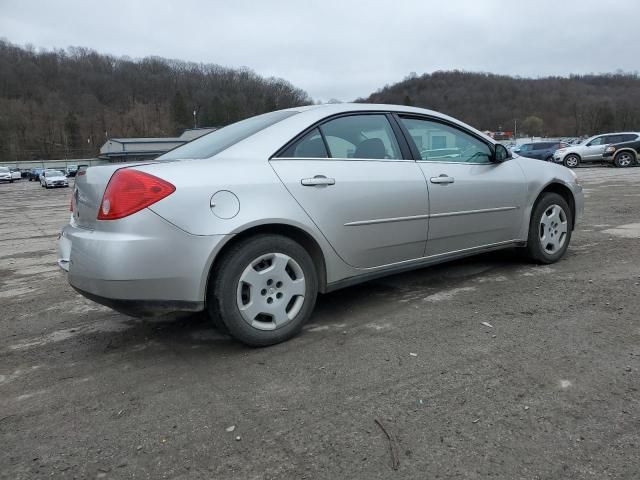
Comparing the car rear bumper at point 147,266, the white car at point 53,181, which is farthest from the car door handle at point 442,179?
the white car at point 53,181

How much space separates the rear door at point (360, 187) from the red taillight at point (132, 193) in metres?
0.72

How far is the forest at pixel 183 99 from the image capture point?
9081cm

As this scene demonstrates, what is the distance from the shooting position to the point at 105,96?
109500 mm

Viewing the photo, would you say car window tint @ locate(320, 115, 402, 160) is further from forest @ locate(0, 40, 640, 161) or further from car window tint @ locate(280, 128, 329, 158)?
forest @ locate(0, 40, 640, 161)

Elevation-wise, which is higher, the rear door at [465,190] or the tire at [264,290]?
the rear door at [465,190]

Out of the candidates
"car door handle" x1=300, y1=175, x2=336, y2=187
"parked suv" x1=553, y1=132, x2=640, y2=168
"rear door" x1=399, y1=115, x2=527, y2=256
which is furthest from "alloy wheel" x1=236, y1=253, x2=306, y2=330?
"parked suv" x1=553, y1=132, x2=640, y2=168

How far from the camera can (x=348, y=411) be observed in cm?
228

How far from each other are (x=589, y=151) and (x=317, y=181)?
26.4 m

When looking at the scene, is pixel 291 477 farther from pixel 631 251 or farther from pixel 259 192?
pixel 631 251

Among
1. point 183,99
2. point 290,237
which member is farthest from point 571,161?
point 183,99

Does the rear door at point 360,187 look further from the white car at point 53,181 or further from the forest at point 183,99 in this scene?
the forest at point 183,99

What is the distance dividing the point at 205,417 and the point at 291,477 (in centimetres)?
60

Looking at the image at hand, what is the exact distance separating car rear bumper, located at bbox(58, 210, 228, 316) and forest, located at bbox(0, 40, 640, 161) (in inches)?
3353

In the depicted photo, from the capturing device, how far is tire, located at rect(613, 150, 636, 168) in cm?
2341
